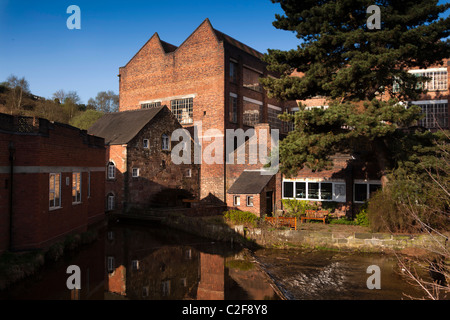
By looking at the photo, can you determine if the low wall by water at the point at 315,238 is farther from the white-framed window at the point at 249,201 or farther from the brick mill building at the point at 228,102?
the brick mill building at the point at 228,102

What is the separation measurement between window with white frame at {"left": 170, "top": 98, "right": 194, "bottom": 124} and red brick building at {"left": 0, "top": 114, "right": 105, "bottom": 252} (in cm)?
1690

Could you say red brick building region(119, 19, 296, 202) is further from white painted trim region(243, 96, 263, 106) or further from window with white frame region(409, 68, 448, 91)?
window with white frame region(409, 68, 448, 91)

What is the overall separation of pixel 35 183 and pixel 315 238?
12.7m

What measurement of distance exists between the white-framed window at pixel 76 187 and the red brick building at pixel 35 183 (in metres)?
0.52

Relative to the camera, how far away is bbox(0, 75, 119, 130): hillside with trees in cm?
3694

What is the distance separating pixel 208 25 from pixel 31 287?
26637 millimetres

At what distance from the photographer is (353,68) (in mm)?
13789

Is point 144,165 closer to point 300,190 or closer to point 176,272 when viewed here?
point 300,190

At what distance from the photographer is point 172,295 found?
998cm

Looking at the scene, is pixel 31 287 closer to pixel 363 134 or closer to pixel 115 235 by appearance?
pixel 115 235

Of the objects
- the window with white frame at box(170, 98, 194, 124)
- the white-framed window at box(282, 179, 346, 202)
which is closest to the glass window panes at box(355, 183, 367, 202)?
the white-framed window at box(282, 179, 346, 202)
